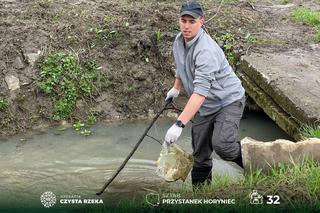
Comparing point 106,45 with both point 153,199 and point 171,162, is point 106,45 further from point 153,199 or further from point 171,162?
point 153,199

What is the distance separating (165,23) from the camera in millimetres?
8250

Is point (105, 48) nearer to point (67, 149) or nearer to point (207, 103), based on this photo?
point (67, 149)

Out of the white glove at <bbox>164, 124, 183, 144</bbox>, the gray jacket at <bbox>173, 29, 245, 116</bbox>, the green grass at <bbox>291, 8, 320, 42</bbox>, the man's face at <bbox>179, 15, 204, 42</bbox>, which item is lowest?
the white glove at <bbox>164, 124, 183, 144</bbox>

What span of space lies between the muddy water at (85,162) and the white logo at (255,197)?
116 cm

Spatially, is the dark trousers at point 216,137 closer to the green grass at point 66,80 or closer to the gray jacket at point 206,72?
the gray jacket at point 206,72

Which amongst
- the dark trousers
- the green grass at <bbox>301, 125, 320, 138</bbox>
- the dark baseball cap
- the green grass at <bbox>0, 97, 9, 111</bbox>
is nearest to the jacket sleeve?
the dark baseball cap

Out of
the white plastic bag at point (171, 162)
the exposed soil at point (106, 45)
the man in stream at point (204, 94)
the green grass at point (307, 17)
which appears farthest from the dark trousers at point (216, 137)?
the green grass at point (307, 17)

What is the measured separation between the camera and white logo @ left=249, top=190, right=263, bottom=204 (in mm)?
4129

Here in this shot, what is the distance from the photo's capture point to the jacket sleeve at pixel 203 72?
14.0ft

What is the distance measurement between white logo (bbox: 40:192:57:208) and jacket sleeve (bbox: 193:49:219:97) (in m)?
1.72

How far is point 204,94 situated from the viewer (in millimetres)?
4277

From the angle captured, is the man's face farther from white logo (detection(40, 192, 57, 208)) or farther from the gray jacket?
white logo (detection(40, 192, 57, 208))

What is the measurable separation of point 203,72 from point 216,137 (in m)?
0.69

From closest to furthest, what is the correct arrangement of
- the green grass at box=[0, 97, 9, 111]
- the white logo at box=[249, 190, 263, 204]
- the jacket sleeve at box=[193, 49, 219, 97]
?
the white logo at box=[249, 190, 263, 204]
the jacket sleeve at box=[193, 49, 219, 97]
the green grass at box=[0, 97, 9, 111]
